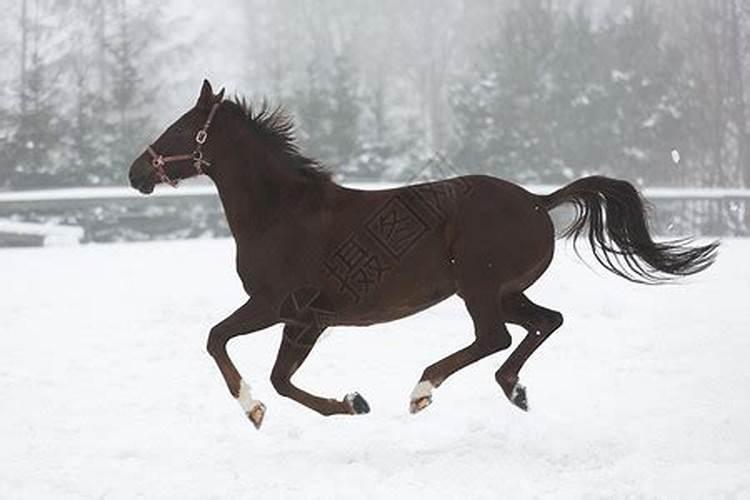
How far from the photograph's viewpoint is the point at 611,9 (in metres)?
49.1

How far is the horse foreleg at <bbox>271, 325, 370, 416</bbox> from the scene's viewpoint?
6.09m

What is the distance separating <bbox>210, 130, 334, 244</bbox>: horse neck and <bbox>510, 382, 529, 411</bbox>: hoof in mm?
1696

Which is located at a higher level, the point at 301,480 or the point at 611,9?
the point at 611,9

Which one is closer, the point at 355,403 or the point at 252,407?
the point at 252,407

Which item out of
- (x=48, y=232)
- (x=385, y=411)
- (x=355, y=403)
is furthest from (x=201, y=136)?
(x=48, y=232)

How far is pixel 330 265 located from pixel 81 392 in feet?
9.94

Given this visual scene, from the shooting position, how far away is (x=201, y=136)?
6.38 meters

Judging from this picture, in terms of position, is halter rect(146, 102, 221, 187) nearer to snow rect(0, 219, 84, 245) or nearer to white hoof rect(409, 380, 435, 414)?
white hoof rect(409, 380, 435, 414)

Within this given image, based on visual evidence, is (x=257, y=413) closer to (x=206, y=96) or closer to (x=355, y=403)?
(x=355, y=403)

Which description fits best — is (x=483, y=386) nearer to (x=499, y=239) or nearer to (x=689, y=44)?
(x=499, y=239)

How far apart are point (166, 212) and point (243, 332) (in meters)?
20.7

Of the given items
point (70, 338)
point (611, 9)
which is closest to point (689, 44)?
point (611, 9)

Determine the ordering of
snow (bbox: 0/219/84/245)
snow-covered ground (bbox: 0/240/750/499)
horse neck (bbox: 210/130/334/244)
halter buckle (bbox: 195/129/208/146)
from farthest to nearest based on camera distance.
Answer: snow (bbox: 0/219/84/245) → halter buckle (bbox: 195/129/208/146) → horse neck (bbox: 210/130/334/244) → snow-covered ground (bbox: 0/240/750/499)

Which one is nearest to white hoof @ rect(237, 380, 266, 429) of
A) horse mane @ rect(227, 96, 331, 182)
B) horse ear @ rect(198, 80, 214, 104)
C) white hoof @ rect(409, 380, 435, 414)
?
white hoof @ rect(409, 380, 435, 414)
